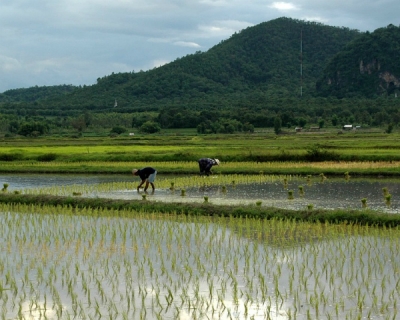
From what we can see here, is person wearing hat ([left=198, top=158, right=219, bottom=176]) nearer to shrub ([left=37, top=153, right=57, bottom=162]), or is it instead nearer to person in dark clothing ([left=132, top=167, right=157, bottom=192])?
person in dark clothing ([left=132, top=167, right=157, bottom=192])

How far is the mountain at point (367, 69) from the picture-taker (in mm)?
90812

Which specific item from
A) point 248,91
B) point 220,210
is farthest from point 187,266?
point 248,91

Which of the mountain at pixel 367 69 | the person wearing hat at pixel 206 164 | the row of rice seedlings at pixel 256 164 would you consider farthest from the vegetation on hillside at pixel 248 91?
the person wearing hat at pixel 206 164

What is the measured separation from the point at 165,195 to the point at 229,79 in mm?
85822

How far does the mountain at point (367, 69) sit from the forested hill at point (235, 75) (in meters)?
3.94

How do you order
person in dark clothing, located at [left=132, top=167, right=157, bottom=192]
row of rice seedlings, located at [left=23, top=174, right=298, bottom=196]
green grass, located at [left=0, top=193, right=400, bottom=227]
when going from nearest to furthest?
green grass, located at [left=0, top=193, right=400, bottom=227]
person in dark clothing, located at [left=132, top=167, right=157, bottom=192]
row of rice seedlings, located at [left=23, top=174, right=298, bottom=196]

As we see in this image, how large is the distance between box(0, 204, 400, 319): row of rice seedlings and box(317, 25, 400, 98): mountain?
8306cm

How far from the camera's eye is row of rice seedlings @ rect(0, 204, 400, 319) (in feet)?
18.8

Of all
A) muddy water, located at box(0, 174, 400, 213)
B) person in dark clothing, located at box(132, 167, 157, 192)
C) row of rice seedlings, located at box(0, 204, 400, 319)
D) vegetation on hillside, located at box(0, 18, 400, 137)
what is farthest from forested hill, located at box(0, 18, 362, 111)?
row of rice seedlings, located at box(0, 204, 400, 319)

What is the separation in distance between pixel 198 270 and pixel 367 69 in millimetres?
91751

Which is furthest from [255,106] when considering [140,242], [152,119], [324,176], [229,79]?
[140,242]

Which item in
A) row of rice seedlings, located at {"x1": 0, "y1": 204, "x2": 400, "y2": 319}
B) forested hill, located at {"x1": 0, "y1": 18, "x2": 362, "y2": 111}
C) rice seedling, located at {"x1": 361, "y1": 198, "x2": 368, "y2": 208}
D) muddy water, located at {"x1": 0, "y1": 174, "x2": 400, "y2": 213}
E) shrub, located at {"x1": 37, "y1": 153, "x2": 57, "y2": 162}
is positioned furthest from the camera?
forested hill, located at {"x1": 0, "y1": 18, "x2": 362, "y2": 111}

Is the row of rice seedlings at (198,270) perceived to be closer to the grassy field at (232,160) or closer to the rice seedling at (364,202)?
the rice seedling at (364,202)

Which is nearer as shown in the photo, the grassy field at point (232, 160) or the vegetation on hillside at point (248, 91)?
Result: the grassy field at point (232, 160)
